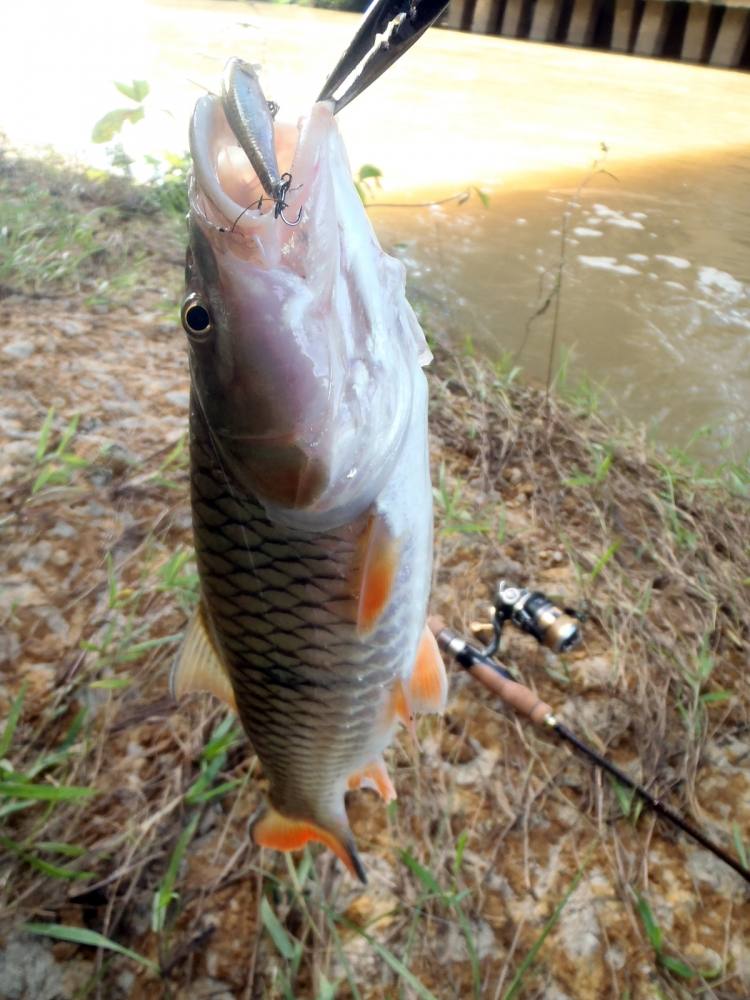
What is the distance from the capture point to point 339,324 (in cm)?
99

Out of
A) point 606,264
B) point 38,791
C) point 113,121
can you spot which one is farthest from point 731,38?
point 38,791

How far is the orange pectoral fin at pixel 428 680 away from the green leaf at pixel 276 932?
61 centimetres

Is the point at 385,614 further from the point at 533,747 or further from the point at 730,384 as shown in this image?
the point at 730,384

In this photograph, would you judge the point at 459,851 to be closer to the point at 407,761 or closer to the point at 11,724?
the point at 407,761

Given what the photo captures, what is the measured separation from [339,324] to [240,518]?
326 mm

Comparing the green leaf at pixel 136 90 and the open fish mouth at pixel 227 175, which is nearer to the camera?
the open fish mouth at pixel 227 175

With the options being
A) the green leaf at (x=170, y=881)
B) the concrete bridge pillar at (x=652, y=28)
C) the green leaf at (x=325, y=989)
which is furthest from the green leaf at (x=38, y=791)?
the concrete bridge pillar at (x=652, y=28)

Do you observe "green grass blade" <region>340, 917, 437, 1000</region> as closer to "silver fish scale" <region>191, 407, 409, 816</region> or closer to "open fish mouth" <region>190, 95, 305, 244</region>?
"silver fish scale" <region>191, 407, 409, 816</region>

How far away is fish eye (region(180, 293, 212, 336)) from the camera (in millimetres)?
964

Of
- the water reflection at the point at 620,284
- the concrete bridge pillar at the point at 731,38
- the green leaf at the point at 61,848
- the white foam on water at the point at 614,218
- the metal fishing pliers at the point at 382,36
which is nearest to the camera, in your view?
the metal fishing pliers at the point at 382,36

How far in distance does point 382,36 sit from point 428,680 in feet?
3.50

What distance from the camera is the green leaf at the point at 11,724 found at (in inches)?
66.8

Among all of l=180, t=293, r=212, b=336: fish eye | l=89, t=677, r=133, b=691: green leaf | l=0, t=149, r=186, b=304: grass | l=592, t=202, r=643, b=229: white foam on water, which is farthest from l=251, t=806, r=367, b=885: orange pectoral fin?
l=592, t=202, r=643, b=229: white foam on water

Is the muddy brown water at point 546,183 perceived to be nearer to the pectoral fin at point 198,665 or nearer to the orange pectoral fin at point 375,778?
the pectoral fin at point 198,665
